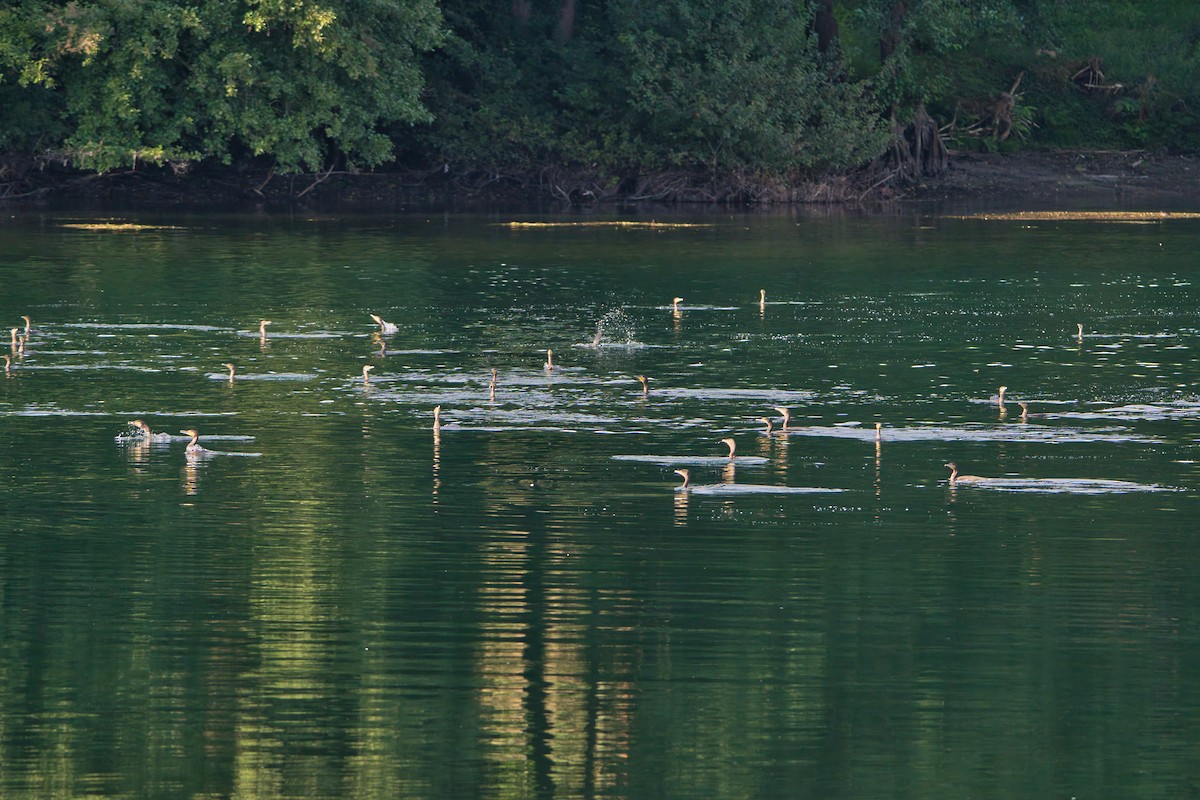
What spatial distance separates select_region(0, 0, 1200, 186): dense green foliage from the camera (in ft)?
210

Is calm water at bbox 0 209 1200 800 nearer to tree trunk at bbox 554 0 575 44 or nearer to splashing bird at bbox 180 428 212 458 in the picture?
splashing bird at bbox 180 428 212 458

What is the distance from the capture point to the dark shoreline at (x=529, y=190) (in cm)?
7312

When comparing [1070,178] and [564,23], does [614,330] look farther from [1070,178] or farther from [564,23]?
[1070,178]

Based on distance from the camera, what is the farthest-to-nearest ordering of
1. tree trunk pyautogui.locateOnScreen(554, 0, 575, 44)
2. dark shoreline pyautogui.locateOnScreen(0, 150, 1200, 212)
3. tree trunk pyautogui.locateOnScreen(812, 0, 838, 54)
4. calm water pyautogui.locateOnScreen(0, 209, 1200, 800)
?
tree trunk pyautogui.locateOnScreen(554, 0, 575, 44)
tree trunk pyautogui.locateOnScreen(812, 0, 838, 54)
dark shoreline pyautogui.locateOnScreen(0, 150, 1200, 212)
calm water pyautogui.locateOnScreen(0, 209, 1200, 800)

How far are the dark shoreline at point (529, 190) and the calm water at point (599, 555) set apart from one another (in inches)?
1094

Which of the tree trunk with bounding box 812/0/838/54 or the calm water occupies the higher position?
the tree trunk with bounding box 812/0/838/54

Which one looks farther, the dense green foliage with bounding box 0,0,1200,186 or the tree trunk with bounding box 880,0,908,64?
the tree trunk with bounding box 880,0,908,64

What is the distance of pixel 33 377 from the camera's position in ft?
117

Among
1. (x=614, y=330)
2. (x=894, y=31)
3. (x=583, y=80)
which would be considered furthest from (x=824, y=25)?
(x=614, y=330)

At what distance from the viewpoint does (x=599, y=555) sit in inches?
914

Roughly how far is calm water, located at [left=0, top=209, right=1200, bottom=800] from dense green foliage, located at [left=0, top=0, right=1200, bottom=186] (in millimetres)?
19559

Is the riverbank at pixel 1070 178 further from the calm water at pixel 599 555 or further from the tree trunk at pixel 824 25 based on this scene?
the calm water at pixel 599 555

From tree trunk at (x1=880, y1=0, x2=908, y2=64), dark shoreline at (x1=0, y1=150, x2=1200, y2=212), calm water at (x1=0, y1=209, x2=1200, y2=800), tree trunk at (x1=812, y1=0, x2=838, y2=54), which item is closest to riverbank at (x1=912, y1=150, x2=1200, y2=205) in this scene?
dark shoreline at (x1=0, y1=150, x2=1200, y2=212)

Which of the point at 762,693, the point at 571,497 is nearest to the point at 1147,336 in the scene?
the point at 571,497
